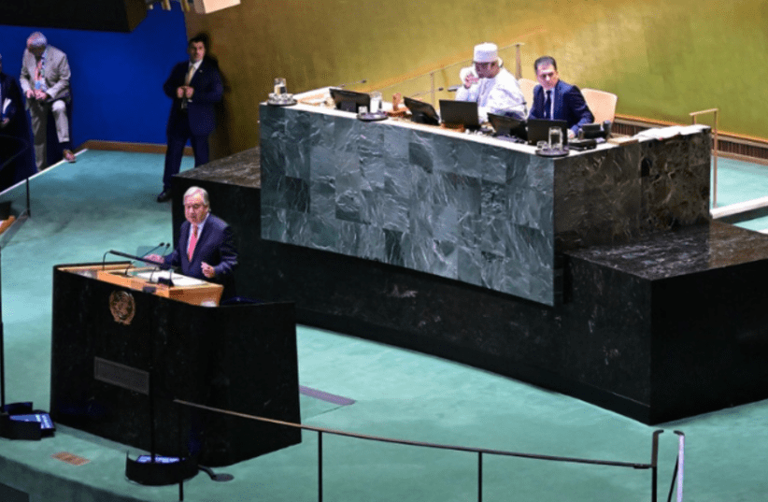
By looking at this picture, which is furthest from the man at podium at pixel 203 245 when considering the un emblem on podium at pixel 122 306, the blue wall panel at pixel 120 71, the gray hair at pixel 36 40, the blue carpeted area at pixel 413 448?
the blue wall panel at pixel 120 71

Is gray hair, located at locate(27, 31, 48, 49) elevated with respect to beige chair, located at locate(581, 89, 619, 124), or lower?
elevated

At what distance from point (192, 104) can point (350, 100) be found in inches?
151

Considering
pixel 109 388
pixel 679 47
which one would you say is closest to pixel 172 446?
pixel 109 388

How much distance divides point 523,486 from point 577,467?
0.36 metres

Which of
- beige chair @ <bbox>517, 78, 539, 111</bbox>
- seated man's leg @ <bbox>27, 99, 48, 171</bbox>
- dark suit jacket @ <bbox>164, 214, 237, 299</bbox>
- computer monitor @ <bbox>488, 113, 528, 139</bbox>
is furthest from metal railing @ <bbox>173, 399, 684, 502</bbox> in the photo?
seated man's leg @ <bbox>27, 99, 48, 171</bbox>

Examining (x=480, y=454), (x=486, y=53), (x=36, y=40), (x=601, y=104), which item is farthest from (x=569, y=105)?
(x=36, y=40)

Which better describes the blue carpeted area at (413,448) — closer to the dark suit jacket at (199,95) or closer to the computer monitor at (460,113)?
the computer monitor at (460,113)

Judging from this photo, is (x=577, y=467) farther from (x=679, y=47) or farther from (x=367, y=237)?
(x=679, y=47)

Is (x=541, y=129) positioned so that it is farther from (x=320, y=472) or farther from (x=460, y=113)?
(x=320, y=472)

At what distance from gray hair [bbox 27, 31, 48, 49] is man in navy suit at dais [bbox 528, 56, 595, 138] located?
649 cm

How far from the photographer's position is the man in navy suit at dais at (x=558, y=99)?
966 centimetres

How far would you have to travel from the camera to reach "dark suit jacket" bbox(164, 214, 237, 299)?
8820 millimetres

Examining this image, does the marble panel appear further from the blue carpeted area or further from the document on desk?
the document on desk

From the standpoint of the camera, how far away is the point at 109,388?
8.38 m
